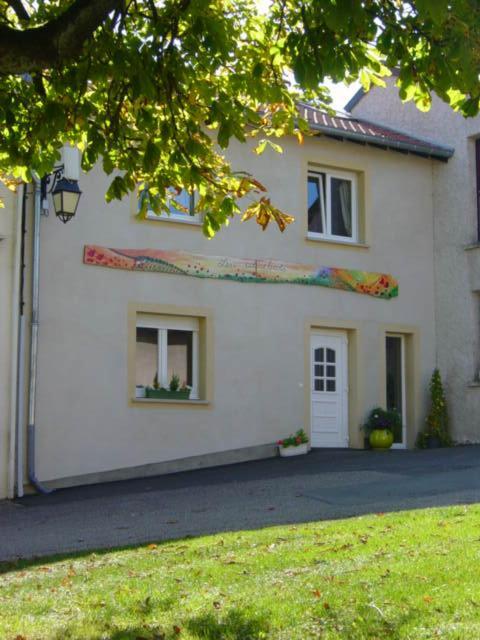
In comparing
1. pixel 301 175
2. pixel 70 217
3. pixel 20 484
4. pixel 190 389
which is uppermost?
pixel 301 175

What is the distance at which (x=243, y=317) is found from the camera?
16797 millimetres

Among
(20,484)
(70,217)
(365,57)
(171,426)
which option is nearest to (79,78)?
(365,57)

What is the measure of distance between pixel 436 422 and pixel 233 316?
476 centimetres

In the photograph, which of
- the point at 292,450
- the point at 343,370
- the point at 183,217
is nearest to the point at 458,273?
the point at 343,370

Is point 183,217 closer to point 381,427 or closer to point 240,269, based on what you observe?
point 240,269

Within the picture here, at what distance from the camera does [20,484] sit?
1407 centimetres

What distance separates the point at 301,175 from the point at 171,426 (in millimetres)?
5309

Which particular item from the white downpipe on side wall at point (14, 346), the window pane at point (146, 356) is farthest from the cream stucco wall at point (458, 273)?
the white downpipe on side wall at point (14, 346)

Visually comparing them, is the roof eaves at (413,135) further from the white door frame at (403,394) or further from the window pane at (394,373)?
the window pane at (394,373)

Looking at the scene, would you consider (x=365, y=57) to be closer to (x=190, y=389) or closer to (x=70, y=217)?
(x=70, y=217)

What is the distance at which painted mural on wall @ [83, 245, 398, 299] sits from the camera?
15656 millimetres

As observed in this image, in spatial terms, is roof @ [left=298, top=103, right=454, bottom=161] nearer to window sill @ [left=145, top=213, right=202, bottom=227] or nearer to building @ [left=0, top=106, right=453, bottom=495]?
building @ [left=0, top=106, right=453, bottom=495]

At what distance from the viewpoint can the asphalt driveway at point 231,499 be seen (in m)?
10.2

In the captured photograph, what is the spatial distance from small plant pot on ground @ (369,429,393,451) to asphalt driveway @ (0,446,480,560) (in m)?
1.40
